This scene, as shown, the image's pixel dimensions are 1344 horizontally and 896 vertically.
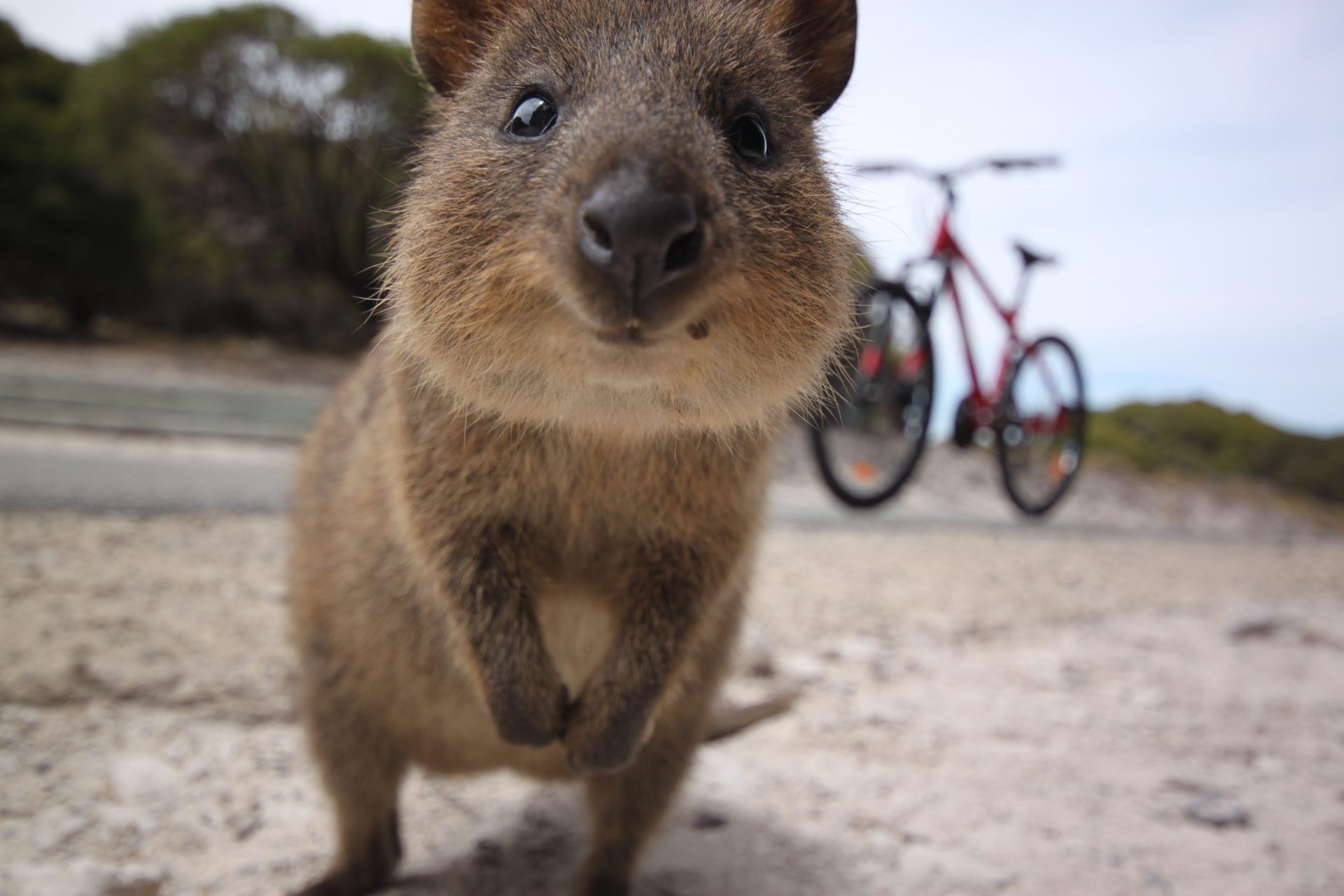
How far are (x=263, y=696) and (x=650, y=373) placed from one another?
108 inches

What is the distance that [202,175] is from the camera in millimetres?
17234

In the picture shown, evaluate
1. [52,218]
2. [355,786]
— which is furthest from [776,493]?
[52,218]

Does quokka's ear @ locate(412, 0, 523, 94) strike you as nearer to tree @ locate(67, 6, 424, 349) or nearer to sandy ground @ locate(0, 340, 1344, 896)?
sandy ground @ locate(0, 340, 1344, 896)

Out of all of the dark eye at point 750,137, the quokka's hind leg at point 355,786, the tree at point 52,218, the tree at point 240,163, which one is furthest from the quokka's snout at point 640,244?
the tree at point 52,218

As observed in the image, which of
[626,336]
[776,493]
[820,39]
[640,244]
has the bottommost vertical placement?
[776,493]

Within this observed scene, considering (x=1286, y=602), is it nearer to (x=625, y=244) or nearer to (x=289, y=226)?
(x=625, y=244)

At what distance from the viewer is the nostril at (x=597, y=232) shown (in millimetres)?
1448

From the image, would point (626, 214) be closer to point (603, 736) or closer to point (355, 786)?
point (603, 736)

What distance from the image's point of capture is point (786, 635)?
16.5 ft

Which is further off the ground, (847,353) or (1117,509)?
(847,353)

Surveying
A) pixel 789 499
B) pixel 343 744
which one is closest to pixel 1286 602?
pixel 789 499

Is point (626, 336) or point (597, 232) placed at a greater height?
point (597, 232)

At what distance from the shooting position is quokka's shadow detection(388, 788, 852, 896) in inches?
115

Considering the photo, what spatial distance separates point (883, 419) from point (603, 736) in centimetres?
263
